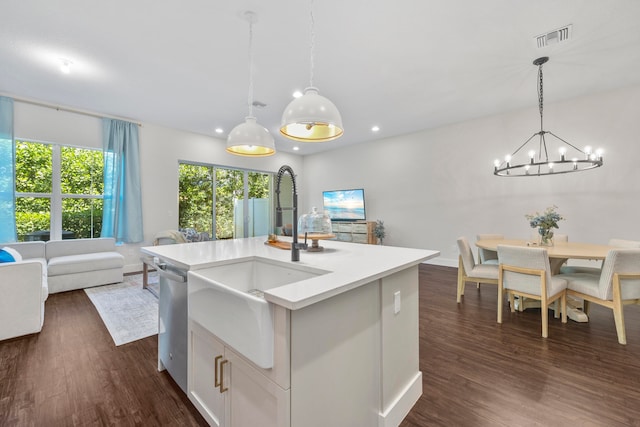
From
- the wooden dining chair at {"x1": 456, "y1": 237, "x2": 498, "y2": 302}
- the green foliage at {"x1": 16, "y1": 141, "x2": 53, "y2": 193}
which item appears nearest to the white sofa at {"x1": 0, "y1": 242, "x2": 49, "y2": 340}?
the green foliage at {"x1": 16, "y1": 141, "x2": 53, "y2": 193}

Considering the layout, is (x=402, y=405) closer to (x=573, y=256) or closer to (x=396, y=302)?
(x=396, y=302)

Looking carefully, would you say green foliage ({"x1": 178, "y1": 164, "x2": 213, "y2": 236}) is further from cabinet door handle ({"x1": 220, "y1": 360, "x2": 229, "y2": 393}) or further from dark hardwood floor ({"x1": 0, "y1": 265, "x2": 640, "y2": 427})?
cabinet door handle ({"x1": 220, "y1": 360, "x2": 229, "y2": 393})

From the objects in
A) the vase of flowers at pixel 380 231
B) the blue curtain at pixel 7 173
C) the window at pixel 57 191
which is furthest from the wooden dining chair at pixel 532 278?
the blue curtain at pixel 7 173

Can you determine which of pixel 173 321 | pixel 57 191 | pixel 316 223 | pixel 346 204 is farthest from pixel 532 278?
pixel 57 191

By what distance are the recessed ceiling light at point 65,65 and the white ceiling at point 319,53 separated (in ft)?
0.18

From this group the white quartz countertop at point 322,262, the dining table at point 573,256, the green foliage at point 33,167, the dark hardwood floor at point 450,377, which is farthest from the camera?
the green foliage at point 33,167

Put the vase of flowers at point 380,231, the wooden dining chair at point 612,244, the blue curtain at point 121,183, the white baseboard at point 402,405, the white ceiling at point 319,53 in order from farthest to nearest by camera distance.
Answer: the vase of flowers at point 380,231
the blue curtain at point 121,183
the wooden dining chair at point 612,244
the white ceiling at point 319,53
the white baseboard at point 402,405

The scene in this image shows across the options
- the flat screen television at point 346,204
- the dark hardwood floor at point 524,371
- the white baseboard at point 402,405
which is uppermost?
the flat screen television at point 346,204

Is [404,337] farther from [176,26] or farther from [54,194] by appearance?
[54,194]

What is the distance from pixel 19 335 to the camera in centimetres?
250

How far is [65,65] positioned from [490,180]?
6370 mm

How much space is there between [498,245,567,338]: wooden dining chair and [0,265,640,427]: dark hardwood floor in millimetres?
289

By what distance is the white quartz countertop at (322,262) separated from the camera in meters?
0.97

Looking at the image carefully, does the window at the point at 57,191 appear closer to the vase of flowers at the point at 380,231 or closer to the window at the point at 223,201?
the window at the point at 223,201
